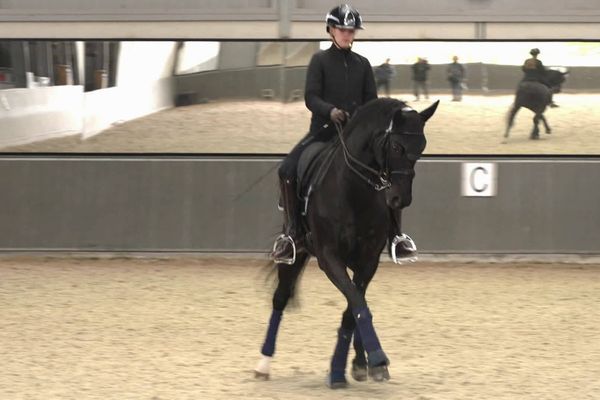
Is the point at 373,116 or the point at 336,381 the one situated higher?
the point at 373,116

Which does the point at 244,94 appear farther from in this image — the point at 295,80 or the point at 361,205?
the point at 361,205

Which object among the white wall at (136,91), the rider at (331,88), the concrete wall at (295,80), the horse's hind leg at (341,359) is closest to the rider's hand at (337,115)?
the rider at (331,88)

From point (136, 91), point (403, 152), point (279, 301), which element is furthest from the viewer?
point (136, 91)

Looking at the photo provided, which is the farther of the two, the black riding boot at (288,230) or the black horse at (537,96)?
the black horse at (537,96)

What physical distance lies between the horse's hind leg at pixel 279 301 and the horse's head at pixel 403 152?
147 centimetres

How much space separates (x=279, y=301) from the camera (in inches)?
310

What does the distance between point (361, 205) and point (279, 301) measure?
111 centimetres

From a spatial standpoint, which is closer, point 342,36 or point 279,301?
point 342,36

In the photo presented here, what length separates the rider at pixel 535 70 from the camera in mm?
13797

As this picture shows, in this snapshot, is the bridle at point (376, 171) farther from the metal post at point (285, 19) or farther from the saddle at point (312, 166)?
the metal post at point (285, 19)

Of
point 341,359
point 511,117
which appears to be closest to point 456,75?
point 511,117

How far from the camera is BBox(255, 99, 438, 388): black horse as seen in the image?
6.68 meters

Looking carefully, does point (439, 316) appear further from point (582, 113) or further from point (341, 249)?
point (582, 113)

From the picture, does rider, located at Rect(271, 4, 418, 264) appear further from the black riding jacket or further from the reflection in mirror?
the reflection in mirror
